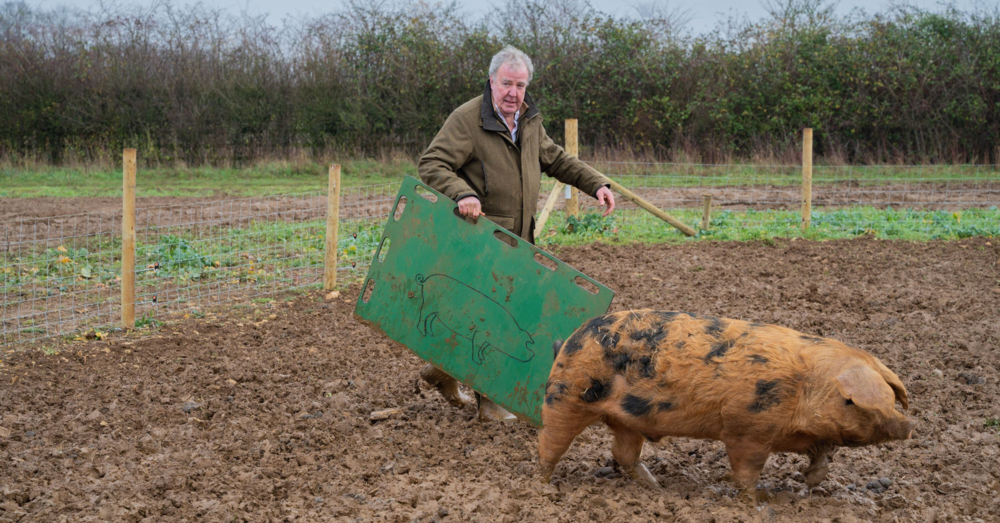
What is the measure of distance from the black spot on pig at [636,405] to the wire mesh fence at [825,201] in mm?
7981

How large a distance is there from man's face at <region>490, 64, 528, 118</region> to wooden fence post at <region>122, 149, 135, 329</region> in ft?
12.7

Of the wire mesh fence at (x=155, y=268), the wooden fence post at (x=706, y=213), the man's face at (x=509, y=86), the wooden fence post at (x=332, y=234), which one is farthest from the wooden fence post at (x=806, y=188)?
the man's face at (x=509, y=86)

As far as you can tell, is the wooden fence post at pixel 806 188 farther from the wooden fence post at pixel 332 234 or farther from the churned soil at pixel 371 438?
the wooden fence post at pixel 332 234

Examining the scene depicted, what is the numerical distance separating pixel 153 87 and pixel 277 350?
16.0 metres

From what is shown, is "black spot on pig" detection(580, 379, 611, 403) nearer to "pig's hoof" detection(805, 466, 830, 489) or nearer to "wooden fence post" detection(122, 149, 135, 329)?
"pig's hoof" detection(805, 466, 830, 489)

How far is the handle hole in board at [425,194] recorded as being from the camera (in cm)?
427

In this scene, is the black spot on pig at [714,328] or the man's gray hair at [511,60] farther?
the man's gray hair at [511,60]

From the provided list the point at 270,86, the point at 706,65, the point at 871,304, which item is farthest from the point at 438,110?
the point at 871,304

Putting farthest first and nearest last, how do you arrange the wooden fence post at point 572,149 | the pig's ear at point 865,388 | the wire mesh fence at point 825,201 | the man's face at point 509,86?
1. the wire mesh fence at point 825,201
2. the wooden fence post at point 572,149
3. the man's face at point 509,86
4. the pig's ear at point 865,388

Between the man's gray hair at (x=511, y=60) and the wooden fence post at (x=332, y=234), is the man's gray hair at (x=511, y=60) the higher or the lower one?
the higher one

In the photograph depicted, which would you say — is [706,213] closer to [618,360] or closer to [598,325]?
[598,325]

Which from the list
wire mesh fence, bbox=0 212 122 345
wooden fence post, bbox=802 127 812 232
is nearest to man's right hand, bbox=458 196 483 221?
wire mesh fence, bbox=0 212 122 345

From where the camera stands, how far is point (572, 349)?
359cm

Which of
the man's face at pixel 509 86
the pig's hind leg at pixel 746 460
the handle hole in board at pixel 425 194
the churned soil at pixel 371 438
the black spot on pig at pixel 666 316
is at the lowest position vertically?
the churned soil at pixel 371 438
